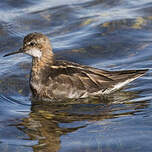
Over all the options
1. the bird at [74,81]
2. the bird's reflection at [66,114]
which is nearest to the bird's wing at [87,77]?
the bird at [74,81]

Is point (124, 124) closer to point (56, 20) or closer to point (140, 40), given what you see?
point (140, 40)

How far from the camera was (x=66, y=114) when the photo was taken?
32.9ft

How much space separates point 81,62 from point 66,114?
11.4 feet

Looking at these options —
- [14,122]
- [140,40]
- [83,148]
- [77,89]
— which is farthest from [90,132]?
[140,40]

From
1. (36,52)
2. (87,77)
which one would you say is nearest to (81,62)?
(36,52)

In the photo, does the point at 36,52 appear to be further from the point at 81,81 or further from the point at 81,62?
the point at 81,62

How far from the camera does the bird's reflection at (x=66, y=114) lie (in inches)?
346

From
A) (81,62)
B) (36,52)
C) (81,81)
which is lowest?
(81,81)

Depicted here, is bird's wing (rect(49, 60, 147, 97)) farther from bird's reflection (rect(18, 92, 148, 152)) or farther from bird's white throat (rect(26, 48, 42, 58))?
bird's white throat (rect(26, 48, 42, 58))

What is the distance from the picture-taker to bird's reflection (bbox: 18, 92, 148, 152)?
8.80m

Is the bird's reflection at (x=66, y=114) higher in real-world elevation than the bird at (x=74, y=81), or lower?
lower

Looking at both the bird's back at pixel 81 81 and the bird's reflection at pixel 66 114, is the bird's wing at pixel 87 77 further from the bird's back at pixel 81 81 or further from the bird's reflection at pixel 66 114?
the bird's reflection at pixel 66 114

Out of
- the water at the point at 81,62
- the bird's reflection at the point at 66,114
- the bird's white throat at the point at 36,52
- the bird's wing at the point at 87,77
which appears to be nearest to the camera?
the water at the point at 81,62

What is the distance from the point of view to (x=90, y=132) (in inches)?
348
